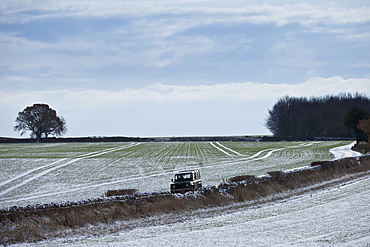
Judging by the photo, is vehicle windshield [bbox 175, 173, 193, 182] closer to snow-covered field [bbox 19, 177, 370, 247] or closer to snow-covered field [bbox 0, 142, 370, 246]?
snow-covered field [bbox 0, 142, 370, 246]

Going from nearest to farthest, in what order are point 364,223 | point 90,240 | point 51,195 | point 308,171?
1. point 90,240
2. point 364,223
3. point 51,195
4. point 308,171

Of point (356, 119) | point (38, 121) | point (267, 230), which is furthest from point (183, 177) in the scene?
point (38, 121)

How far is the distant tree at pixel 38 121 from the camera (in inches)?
6368

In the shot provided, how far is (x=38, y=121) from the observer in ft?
536

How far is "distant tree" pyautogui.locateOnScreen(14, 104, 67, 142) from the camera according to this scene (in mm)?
161750

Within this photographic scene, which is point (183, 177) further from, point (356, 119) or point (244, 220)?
point (356, 119)

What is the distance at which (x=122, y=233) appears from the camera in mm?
A: 20078

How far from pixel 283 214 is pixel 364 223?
503 centimetres

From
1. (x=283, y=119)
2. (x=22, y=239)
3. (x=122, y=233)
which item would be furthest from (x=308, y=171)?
(x=283, y=119)

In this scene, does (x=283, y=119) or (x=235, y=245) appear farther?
(x=283, y=119)

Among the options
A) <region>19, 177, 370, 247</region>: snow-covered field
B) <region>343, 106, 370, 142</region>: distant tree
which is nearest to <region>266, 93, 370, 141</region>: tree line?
<region>343, 106, 370, 142</region>: distant tree

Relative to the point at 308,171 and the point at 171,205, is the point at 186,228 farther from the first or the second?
the point at 308,171

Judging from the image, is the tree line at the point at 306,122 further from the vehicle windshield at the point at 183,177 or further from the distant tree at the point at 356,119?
the vehicle windshield at the point at 183,177

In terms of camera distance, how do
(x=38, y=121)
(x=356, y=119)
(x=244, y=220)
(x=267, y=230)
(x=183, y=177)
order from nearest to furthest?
1. (x=267, y=230)
2. (x=244, y=220)
3. (x=183, y=177)
4. (x=356, y=119)
5. (x=38, y=121)
